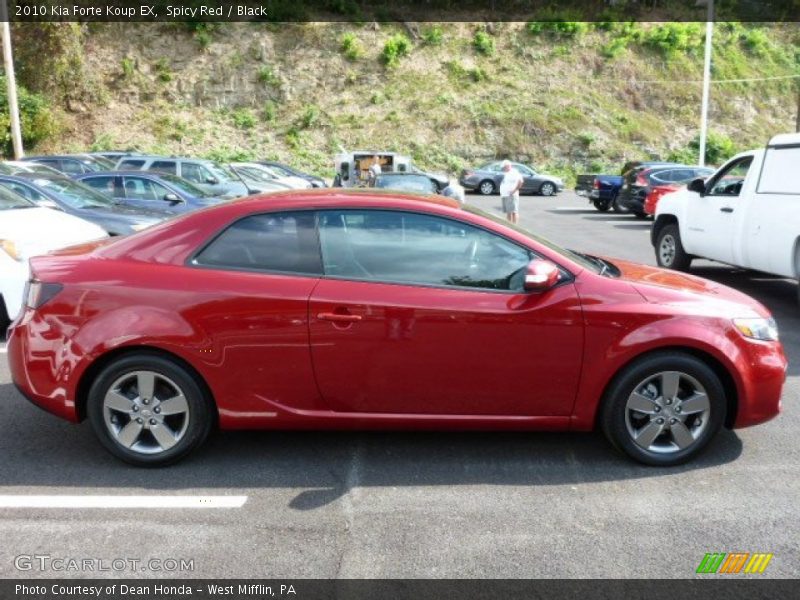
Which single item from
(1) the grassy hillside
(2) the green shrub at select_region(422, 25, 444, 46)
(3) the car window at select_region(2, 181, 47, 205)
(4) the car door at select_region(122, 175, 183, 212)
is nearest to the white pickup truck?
(4) the car door at select_region(122, 175, 183, 212)

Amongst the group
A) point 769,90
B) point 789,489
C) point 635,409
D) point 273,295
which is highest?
point 769,90

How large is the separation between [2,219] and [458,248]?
5.85m

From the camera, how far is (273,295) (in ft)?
14.0

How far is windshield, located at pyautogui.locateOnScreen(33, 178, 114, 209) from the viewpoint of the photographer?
11461 millimetres

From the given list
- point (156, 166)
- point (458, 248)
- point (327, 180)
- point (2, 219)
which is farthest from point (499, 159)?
point (458, 248)

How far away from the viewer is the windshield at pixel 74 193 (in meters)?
11.5

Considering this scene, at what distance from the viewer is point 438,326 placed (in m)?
4.25

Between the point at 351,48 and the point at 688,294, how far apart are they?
40.8m

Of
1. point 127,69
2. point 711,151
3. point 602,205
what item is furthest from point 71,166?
point 711,151

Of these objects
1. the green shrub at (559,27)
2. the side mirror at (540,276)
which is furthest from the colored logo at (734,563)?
the green shrub at (559,27)

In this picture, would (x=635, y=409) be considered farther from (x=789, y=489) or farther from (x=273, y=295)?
(x=273, y=295)

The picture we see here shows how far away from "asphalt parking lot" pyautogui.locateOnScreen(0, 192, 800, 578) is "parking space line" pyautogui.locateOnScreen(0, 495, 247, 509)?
16 mm

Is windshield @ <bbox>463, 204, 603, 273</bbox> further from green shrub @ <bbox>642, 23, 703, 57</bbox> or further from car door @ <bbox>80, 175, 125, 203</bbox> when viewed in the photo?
green shrub @ <bbox>642, 23, 703, 57</bbox>

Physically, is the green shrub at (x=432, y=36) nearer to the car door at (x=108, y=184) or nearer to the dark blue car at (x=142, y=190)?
the dark blue car at (x=142, y=190)
